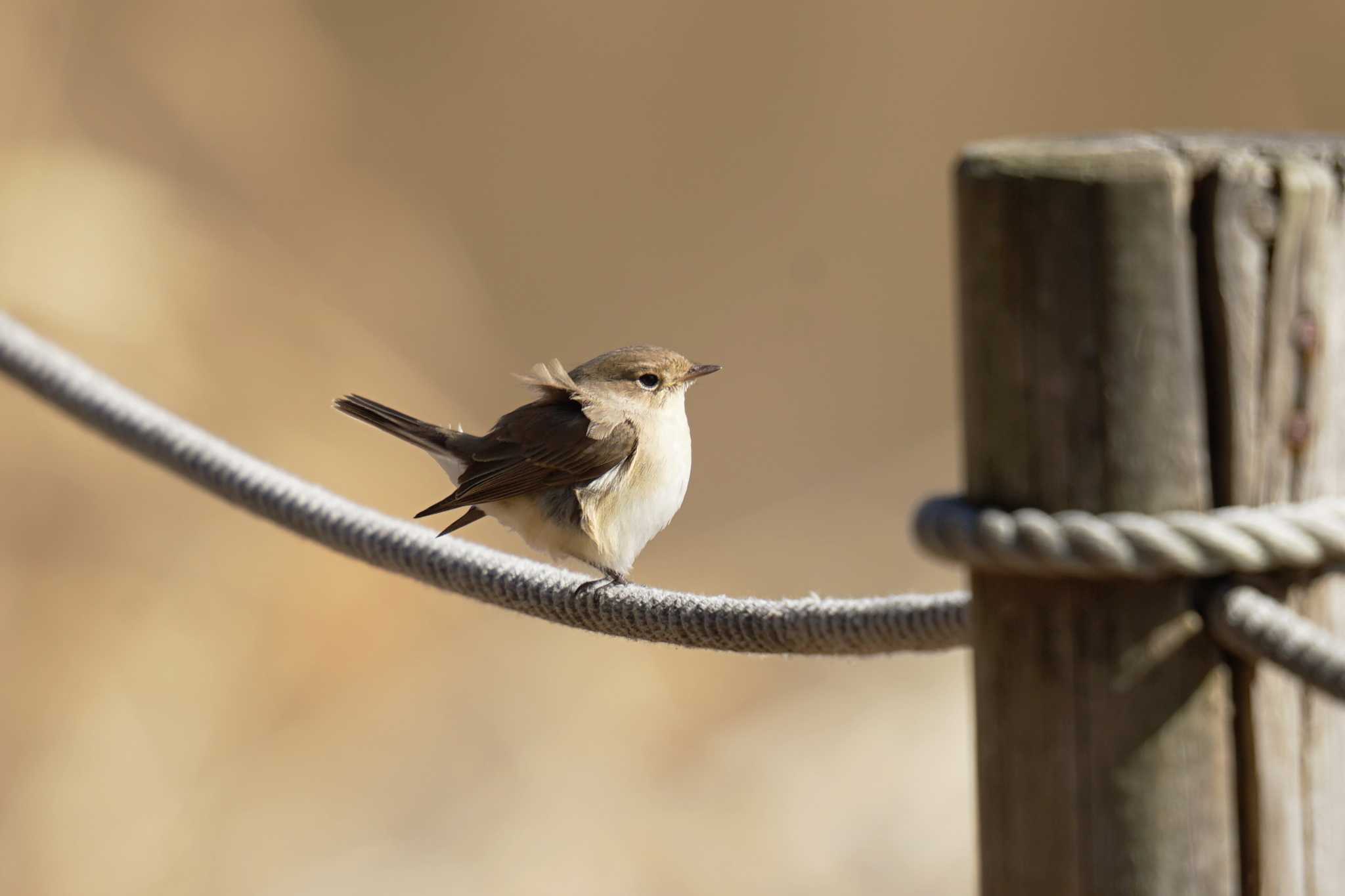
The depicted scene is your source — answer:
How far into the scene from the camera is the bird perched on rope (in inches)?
155

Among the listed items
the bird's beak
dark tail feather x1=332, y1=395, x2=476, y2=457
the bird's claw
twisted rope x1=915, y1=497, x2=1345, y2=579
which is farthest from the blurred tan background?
A: twisted rope x1=915, y1=497, x2=1345, y2=579

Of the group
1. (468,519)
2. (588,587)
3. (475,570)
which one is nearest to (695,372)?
(468,519)

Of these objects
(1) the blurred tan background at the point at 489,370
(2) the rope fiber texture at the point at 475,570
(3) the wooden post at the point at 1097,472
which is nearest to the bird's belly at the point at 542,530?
(2) the rope fiber texture at the point at 475,570

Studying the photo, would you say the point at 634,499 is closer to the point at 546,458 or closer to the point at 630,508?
the point at 630,508

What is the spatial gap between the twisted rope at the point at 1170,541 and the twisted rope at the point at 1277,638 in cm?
3

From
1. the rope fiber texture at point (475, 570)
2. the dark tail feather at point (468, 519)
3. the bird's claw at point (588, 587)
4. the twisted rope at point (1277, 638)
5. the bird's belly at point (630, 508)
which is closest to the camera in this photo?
the twisted rope at point (1277, 638)

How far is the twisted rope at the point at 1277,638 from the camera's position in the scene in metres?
1.41

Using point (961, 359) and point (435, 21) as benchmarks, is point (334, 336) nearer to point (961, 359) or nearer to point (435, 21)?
point (435, 21)

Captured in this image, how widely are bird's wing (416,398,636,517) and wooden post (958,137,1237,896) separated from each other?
7.94 feet

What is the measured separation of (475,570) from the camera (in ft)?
9.70

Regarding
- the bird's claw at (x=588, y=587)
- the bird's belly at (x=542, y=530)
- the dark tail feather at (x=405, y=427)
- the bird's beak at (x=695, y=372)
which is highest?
the bird's beak at (x=695, y=372)

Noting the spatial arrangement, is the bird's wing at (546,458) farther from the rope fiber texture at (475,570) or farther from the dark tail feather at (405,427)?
the rope fiber texture at (475,570)

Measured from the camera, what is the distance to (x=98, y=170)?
7.24m

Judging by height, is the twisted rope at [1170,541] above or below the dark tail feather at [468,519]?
above
